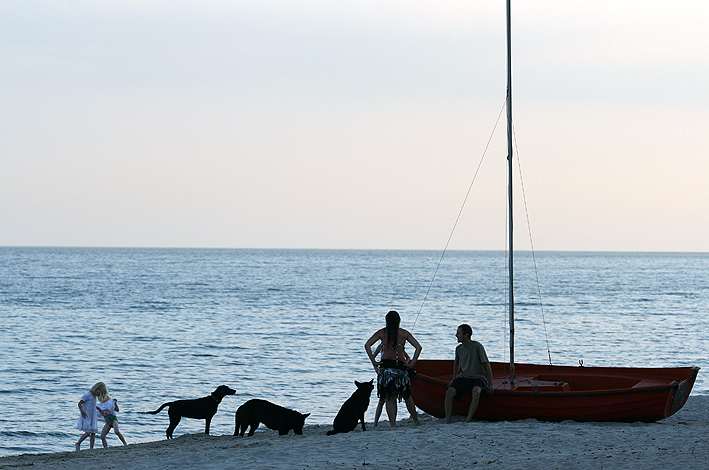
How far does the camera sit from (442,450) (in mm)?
9336

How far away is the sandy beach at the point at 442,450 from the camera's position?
868 cm

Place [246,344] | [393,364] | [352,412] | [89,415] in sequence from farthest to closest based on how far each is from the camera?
[246,344] → [89,415] → [352,412] → [393,364]

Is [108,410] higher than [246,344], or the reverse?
[108,410]

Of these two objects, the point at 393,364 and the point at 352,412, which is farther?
the point at 352,412

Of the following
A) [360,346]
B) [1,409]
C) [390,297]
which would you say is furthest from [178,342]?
[390,297]

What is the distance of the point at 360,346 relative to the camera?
2978 centimetres

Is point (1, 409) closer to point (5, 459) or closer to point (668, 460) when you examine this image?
point (5, 459)

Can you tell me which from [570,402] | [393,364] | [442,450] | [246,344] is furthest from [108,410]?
[246,344]

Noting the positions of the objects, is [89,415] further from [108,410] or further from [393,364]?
[393,364]

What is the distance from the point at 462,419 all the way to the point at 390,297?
170 ft

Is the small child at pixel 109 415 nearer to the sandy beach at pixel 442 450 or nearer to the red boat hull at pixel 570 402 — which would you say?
the sandy beach at pixel 442 450

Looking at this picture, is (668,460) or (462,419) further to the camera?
(462,419)

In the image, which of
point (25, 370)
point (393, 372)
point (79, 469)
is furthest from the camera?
point (25, 370)

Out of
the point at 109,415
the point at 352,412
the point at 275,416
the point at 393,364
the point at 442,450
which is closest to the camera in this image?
the point at 442,450
